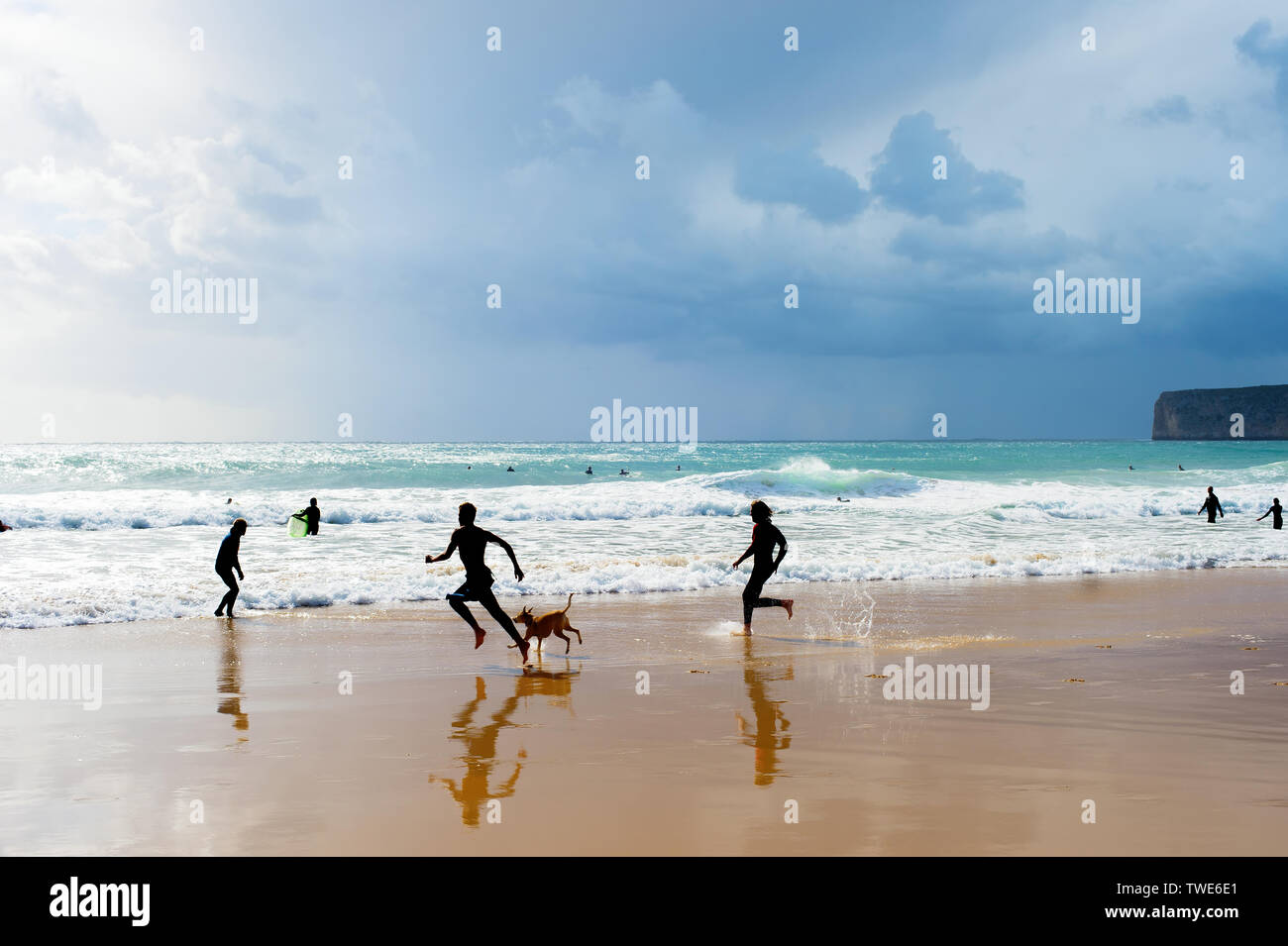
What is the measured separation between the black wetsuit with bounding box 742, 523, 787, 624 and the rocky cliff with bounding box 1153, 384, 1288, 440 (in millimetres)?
193040

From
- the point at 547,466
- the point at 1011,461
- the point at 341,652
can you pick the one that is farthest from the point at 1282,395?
the point at 341,652

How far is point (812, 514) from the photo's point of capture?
34875 mm

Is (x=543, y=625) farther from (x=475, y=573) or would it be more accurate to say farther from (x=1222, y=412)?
(x=1222, y=412)

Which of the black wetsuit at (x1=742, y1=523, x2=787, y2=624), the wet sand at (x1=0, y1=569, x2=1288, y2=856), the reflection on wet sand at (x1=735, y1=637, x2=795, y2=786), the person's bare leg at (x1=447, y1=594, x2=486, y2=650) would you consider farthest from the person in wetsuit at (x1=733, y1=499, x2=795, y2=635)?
the person's bare leg at (x1=447, y1=594, x2=486, y2=650)

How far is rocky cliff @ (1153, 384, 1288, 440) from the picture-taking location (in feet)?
590

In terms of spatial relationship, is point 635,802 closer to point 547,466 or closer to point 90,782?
point 90,782

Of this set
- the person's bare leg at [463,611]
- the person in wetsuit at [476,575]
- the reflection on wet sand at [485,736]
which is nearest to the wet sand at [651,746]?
the reflection on wet sand at [485,736]

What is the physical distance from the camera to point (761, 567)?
1320cm

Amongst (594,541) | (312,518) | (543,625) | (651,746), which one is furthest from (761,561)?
(312,518)

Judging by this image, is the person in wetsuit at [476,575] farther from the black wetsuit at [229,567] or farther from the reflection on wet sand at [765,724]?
the black wetsuit at [229,567]

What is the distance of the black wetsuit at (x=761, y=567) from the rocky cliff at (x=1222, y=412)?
193 m

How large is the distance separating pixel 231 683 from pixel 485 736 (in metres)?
3.60

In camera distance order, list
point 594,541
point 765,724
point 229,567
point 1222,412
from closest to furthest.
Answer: point 765,724, point 229,567, point 594,541, point 1222,412

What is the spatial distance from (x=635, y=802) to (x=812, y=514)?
29.8 m
